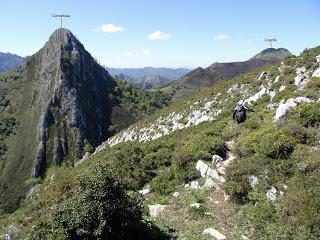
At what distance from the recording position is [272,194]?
16844 mm

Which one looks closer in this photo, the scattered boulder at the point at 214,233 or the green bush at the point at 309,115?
the scattered boulder at the point at 214,233

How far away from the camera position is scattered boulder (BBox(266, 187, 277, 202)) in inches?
656

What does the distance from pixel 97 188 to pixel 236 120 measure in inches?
694

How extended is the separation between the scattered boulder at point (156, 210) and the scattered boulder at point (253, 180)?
469 cm

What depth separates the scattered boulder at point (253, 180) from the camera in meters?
18.3

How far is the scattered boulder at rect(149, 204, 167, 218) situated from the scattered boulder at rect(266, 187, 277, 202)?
5582mm

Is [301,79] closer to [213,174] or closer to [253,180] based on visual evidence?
[213,174]

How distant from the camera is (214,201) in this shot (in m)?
18.9

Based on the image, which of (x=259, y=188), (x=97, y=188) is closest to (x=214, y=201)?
(x=259, y=188)

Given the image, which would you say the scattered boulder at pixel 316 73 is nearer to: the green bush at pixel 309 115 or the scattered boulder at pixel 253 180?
the green bush at pixel 309 115

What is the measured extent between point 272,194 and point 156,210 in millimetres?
6049

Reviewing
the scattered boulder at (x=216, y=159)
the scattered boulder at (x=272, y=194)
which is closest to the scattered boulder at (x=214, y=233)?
the scattered boulder at (x=272, y=194)

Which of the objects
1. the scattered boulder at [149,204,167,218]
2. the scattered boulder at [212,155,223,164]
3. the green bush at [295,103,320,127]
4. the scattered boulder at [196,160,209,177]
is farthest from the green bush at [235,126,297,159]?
the scattered boulder at [149,204,167,218]

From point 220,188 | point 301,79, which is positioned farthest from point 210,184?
point 301,79
